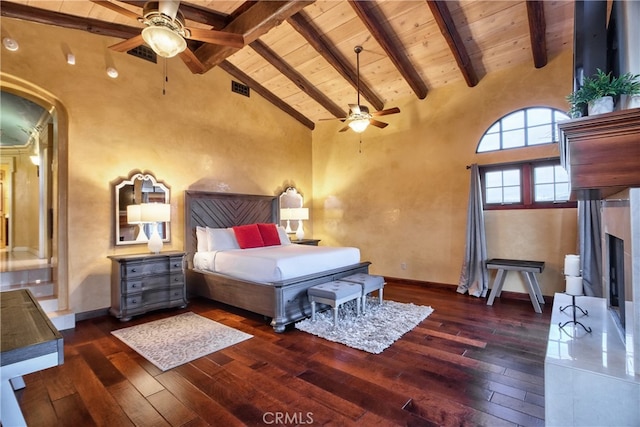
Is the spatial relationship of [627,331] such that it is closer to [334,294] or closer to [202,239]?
[334,294]

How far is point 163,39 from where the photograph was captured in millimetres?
2531

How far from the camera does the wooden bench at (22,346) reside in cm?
117

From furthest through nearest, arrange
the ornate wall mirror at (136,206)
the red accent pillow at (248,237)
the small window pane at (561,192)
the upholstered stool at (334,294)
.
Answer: the red accent pillow at (248,237)
the small window pane at (561,192)
the ornate wall mirror at (136,206)
the upholstered stool at (334,294)

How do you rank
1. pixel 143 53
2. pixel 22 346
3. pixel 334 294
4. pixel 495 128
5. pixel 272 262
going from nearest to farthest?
pixel 22 346, pixel 334 294, pixel 272 262, pixel 143 53, pixel 495 128

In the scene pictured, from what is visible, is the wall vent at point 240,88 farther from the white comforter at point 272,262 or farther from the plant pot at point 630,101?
the plant pot at point 630,101

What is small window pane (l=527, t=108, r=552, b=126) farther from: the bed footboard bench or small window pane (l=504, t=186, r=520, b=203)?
the bed footboard bench

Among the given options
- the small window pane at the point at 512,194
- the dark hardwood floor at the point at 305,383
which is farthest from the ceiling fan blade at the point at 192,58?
the small window pane at the point at 512,194

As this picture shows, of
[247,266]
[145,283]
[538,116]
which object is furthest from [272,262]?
[538,116]

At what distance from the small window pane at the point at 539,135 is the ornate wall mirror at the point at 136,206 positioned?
5.38 meters

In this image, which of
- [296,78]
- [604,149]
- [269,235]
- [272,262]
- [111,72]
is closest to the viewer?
[604,149]

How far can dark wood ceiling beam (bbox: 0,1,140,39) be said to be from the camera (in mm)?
3408

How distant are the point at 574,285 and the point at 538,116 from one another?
10.5ft

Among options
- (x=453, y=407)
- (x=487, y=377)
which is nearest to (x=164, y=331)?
(x=453, y=407)

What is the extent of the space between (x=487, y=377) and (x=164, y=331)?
323 cm
